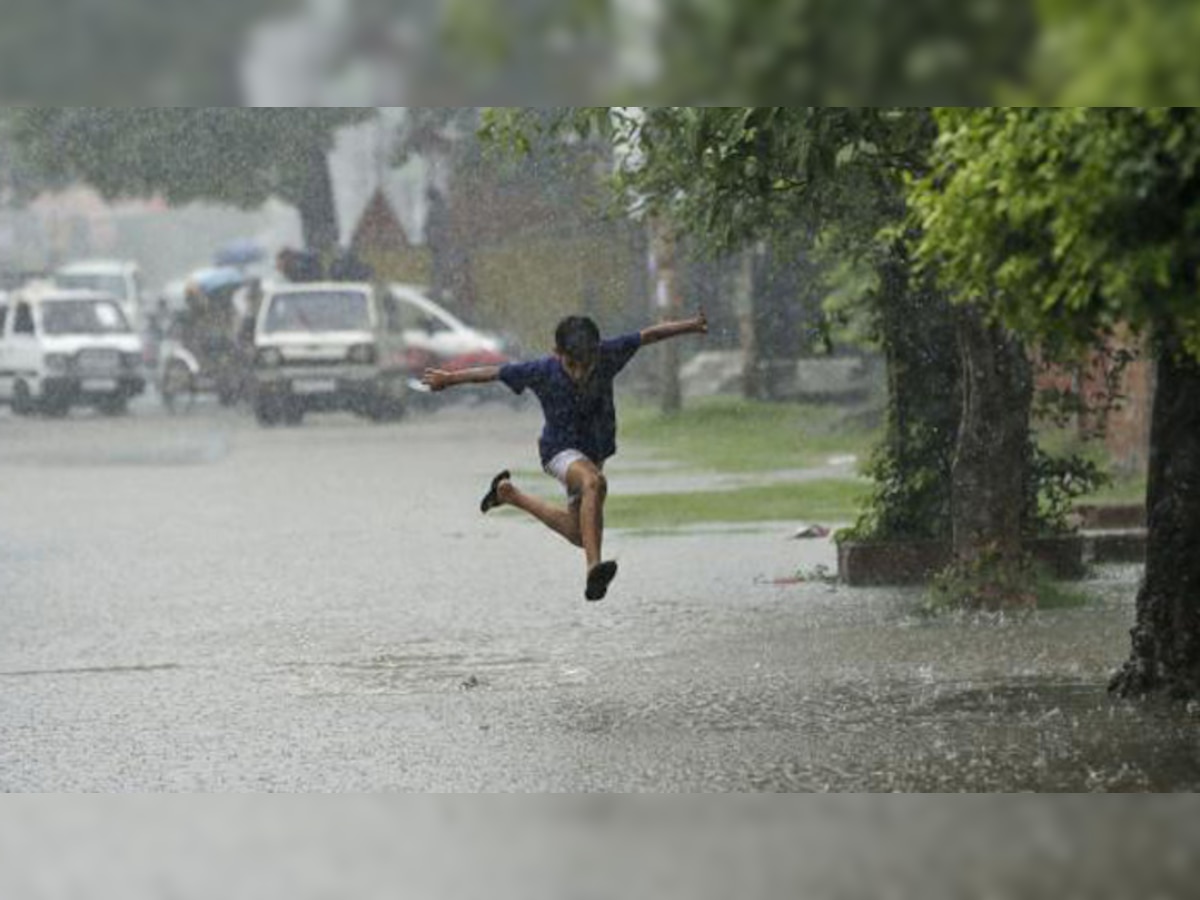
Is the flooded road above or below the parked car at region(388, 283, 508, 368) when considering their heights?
below

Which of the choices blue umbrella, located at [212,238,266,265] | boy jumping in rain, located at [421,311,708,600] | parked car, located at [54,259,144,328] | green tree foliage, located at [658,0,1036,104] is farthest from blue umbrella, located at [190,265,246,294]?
green tree foliage, located at [658,0,1036,104]

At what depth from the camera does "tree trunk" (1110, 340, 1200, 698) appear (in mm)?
11641

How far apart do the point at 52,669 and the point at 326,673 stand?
4.48 ft

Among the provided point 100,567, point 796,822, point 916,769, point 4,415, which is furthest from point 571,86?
point 100,567

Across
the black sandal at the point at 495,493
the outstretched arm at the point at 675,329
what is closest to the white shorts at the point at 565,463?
the black sandal at the point at 495,493

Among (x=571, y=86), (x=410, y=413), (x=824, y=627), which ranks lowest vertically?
(x=824, y=627)

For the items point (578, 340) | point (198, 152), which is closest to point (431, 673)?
point (198, 152)

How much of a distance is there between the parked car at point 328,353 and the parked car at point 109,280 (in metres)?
0.55

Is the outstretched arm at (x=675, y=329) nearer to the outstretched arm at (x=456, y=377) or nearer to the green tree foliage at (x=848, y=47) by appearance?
the outstretched arm at (x=456, y=377)

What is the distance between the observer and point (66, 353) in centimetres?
1350

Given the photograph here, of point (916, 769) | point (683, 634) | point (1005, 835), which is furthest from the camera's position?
point (683, 634)

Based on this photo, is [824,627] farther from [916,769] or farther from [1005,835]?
[1005,835]

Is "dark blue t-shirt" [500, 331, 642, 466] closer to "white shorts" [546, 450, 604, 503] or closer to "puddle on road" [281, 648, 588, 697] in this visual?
"white shorts" [546, 450, 604, 503]

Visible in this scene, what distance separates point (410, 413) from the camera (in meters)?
13.8
